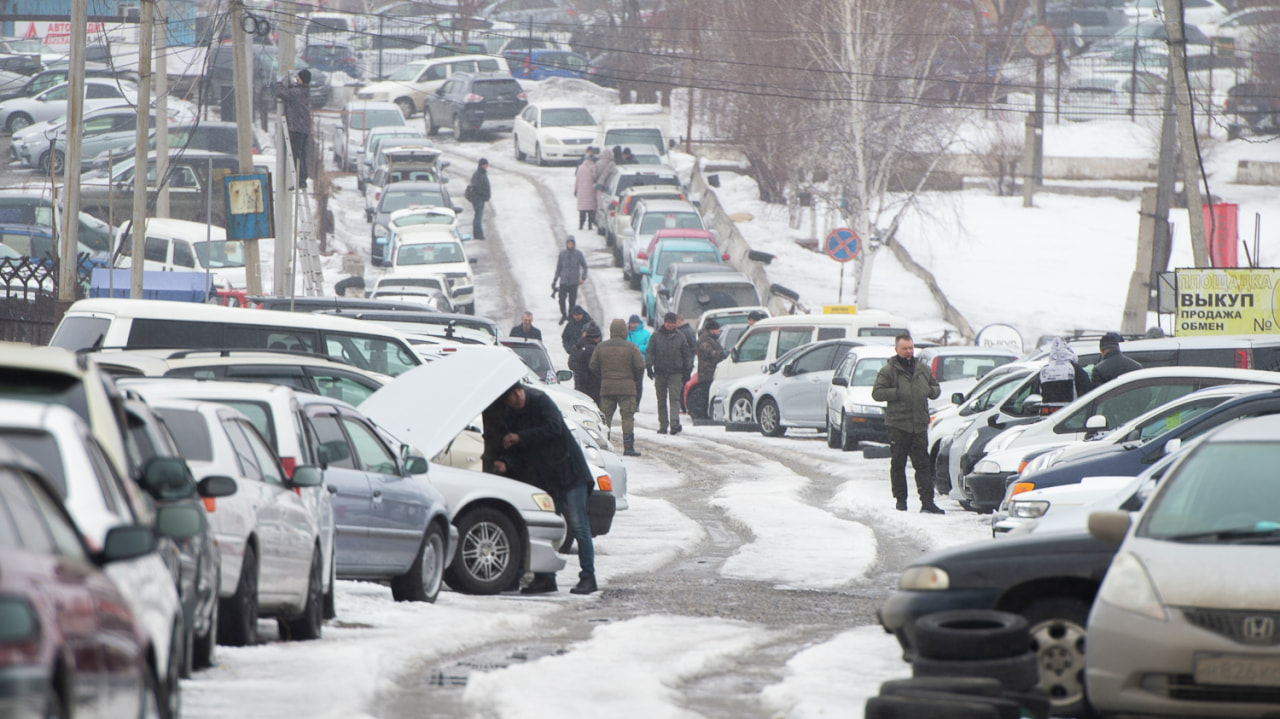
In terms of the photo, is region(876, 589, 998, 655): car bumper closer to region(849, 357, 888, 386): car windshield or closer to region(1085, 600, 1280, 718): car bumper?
region(1085, 600, 1280, 718): car bumper

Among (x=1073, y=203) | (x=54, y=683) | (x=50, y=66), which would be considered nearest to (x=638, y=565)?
(x=54, y=683)

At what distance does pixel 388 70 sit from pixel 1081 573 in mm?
76299

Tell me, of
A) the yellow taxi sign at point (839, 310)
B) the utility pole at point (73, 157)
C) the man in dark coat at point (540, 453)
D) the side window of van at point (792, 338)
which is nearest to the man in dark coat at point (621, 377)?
the side window of van at point (792, 338)

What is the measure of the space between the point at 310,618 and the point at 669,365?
57.3 feet

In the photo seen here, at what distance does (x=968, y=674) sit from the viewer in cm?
657

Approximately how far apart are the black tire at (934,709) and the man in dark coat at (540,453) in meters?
5.84

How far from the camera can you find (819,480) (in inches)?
811

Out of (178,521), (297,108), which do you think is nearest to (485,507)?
(178,521)

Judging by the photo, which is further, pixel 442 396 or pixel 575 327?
pixel 575 327

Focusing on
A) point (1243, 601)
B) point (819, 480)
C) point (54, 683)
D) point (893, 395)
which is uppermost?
point (54, 683)

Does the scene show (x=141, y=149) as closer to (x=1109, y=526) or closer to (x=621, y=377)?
(x=621, y=377)

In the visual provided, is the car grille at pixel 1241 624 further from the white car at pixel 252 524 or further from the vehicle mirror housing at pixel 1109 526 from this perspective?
the white car at pixel 252 524

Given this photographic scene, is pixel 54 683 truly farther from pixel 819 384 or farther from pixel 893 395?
pixel 819 384

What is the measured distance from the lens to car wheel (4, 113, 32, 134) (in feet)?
162
